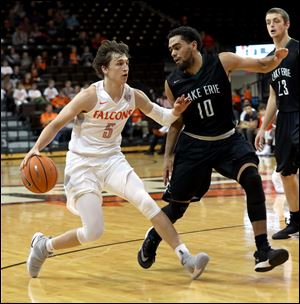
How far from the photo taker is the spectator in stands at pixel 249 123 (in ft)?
67.4

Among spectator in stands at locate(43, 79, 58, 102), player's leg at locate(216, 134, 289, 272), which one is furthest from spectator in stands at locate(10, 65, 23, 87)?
player's leg at locate(216, 134, 289, 272)

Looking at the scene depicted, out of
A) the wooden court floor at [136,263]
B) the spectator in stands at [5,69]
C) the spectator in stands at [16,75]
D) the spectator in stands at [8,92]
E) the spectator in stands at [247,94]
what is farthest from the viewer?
the spectator in stands at [247,94]

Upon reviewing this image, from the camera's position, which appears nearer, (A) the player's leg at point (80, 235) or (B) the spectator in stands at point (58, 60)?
(A) the player's leg at point (80, 235)

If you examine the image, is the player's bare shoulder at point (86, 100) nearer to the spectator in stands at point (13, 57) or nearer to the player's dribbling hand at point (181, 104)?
the player's dribbling hand at point (181, 104)

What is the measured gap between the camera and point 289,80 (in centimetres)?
754

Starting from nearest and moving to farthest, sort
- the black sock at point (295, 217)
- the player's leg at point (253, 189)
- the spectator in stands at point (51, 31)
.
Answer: the player's leg at point (253, 189)
the black sock at point (295, 217)
the spectator in stands at point (51, 31)

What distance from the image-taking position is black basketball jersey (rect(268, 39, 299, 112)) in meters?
7.51

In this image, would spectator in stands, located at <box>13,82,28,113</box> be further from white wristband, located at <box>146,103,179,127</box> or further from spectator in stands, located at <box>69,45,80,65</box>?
white wristband, located at <box>146,103,179,127</box>

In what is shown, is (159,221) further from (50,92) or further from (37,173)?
(50,92)

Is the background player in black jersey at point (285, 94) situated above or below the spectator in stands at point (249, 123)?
above

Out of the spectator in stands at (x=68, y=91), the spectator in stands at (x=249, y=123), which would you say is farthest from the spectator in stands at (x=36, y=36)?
the spectator in stands at (x=249, y=123)

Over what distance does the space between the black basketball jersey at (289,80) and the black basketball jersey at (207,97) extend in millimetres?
1169

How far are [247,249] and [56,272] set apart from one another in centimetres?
183

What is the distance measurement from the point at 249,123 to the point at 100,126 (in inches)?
581
